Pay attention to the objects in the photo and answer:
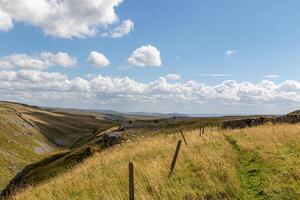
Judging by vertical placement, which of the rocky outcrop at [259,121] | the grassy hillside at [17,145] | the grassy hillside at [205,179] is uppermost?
the rocky outcrop at [259,121]

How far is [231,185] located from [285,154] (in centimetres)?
752

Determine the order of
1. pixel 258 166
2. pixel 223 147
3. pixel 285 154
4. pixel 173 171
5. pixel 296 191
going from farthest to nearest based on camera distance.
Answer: pixel 223 147
pixel 285 154
pixel 258 166
pixel 173 171
pixel 296 191

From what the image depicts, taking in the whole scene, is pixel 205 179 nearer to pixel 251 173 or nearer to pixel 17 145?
pixel 251 173

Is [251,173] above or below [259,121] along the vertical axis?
below

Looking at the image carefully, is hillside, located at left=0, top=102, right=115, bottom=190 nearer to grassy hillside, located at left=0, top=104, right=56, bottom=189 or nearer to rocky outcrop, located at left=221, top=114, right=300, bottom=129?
grassy hillside, located at left=0, top=104, right=56, bottom=189

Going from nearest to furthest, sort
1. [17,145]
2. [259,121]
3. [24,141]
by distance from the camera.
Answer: [259,121] → [17,145] → [24,141]

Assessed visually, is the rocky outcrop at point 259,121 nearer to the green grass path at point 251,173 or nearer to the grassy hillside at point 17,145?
the green grass path at point 251,173

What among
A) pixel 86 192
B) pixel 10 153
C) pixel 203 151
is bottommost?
pixel 10 153

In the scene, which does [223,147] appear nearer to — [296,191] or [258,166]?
[258,166]

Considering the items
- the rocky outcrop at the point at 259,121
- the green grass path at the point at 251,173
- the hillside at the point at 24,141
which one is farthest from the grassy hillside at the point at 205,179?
the hillside at the point at 24,141

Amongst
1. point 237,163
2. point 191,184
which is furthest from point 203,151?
point 191,184

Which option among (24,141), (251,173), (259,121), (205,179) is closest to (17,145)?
(24,141)

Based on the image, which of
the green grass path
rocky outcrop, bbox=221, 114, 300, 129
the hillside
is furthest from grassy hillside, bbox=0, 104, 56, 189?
the green grass path

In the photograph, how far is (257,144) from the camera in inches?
1065
